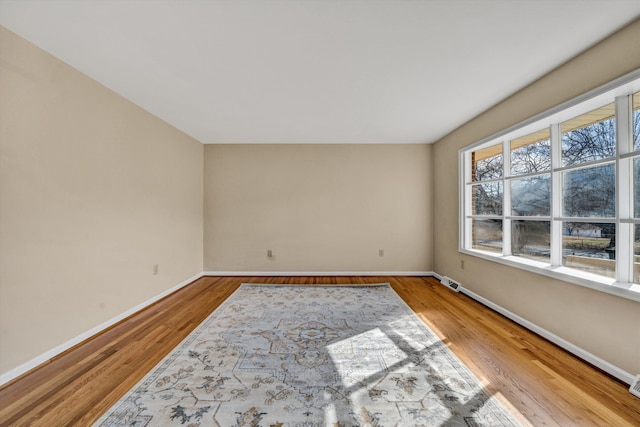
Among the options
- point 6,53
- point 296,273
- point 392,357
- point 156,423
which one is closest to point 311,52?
point 6,53

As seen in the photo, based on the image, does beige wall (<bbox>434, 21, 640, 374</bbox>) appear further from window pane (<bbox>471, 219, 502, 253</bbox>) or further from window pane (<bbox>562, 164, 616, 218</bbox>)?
window pane (<bbox>562, 164, 616, 218</bbox>)

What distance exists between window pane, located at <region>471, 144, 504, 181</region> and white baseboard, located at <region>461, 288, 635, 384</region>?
1.72m

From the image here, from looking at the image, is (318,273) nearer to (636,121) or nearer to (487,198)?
(487,198)

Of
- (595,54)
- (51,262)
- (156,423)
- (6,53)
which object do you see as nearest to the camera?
(156,423)

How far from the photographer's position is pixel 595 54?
193 centimetres

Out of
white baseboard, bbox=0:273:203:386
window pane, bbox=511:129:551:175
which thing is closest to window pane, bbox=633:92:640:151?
window pane, bbox=511:129:551:175

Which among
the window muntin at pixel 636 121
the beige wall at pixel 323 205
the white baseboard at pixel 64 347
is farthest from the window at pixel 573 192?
the white baseboard at pixel 64 347

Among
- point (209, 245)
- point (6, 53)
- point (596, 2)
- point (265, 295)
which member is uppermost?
point (596, 2)

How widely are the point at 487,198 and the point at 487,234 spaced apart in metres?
0.51

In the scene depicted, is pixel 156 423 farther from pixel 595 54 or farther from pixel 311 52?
pixel 595 54

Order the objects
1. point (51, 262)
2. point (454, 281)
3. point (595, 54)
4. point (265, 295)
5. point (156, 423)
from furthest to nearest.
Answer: point (454, 281), point (265, 295), point (51, 262), point (595, 54), point (156, 423)

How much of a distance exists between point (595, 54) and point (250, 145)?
4.46m

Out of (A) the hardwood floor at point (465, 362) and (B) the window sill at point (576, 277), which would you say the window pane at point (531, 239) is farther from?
(A) the hardwood floor at point (465, 362)

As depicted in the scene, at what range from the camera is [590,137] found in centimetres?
218
